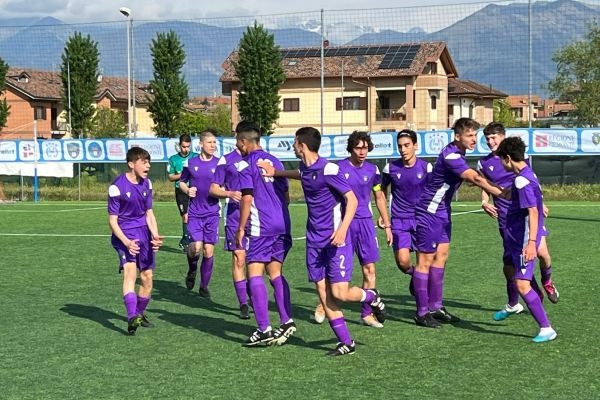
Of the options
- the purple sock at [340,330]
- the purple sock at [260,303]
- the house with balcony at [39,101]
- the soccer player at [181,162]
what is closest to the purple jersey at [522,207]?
the purple sock at [340,330]

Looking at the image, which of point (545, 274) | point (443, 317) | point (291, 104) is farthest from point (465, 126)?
point (291, 104)

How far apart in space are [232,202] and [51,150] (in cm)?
2446

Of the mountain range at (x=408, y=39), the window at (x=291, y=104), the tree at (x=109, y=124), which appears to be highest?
the mountain range at (x=408, y=39)

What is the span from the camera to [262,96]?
5256 centimetres

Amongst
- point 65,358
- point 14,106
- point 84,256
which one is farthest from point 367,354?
point 14,106

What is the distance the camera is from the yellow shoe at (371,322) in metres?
8.63

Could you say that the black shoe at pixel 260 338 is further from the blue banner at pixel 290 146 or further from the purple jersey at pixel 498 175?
the blue banner at pixel 290 146

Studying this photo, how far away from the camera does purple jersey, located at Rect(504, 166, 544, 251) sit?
24.8 ft

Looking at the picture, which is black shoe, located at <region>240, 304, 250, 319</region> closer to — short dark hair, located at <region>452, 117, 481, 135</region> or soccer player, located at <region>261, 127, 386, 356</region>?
soccer player, located at <region>261, 127, 386, 356</region>

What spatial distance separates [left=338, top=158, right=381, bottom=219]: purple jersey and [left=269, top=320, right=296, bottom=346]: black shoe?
144 cm

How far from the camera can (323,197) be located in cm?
729

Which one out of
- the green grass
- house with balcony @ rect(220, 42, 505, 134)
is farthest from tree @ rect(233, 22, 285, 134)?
the green grass

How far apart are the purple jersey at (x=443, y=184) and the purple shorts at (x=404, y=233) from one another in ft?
1.11

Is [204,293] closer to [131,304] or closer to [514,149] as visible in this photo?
[131,304]
